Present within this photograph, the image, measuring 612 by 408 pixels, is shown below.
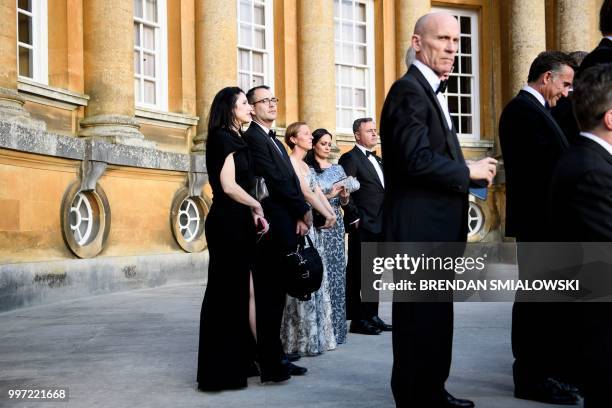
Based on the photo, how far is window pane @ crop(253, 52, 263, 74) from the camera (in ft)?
56.0

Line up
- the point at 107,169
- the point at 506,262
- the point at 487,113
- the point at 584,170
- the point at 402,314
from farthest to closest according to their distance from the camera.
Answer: the point at 487,113
the point at 506,262
the point at 107,169
the point at 402,314
the point at 584,170

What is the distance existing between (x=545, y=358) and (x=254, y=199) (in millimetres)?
1957

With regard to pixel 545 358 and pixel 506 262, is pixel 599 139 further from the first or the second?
pixel 506 262

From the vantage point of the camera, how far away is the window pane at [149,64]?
14.8 meters

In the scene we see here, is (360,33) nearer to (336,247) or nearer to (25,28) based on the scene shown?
(25,28)

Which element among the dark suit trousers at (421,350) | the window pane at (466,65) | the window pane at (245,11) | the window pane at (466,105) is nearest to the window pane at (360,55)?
the window pane at (466,65)

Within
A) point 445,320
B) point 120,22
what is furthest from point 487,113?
point 445,320

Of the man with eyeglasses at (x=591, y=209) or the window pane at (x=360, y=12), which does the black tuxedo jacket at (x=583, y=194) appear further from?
the window pane at (x=360, y=12)

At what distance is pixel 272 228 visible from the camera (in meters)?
6.05

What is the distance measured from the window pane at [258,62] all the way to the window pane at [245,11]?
2.07 ft

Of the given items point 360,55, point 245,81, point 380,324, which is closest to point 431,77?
point 380,324

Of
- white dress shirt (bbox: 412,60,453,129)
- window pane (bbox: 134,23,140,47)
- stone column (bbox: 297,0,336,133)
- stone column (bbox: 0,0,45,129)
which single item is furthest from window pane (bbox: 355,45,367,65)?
white dress shirt (bbox: 412,60,453,129)

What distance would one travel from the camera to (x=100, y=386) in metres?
5.69

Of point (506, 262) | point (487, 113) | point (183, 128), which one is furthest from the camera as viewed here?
point (487, 113)
